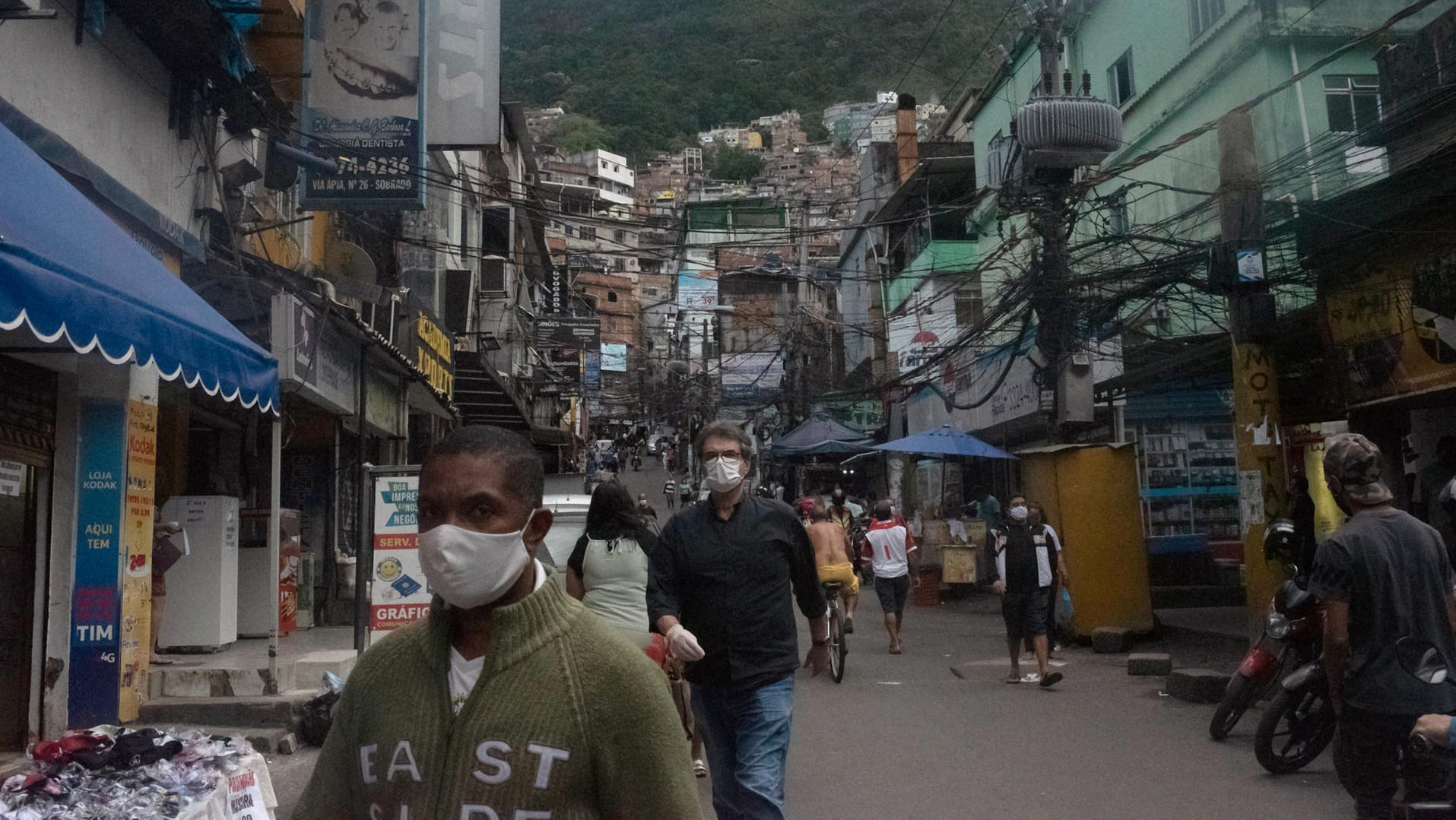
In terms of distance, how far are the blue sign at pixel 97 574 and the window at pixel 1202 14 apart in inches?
807

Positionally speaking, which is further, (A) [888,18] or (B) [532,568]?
(A) [888,18]

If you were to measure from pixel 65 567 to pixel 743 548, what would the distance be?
5416mm

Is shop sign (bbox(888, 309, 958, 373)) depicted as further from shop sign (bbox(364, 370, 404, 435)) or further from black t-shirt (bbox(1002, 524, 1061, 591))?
black t-shirt (bbox(1002, 524, 1061, 591))

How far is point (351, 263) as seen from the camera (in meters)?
18.4

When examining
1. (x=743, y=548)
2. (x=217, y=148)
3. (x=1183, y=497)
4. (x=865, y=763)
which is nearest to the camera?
(x=743, y=548)

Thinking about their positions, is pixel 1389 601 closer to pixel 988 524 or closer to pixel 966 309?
pixel 988 524

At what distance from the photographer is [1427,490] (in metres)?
11.5

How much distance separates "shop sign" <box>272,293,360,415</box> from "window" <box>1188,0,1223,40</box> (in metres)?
16.8

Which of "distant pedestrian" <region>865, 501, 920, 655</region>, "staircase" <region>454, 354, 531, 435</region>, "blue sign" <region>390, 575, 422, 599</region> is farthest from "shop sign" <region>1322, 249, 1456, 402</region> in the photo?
"staircase" <region>454, 354, 531, 435</region>

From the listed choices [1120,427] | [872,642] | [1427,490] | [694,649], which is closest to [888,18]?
[1120,427]

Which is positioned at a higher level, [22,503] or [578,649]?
[22,503]

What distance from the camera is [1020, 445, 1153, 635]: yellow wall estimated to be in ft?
49.5

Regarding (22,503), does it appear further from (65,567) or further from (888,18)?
(888,18)

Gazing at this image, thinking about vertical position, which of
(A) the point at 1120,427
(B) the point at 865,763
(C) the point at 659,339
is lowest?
(B) the point at 865,763
